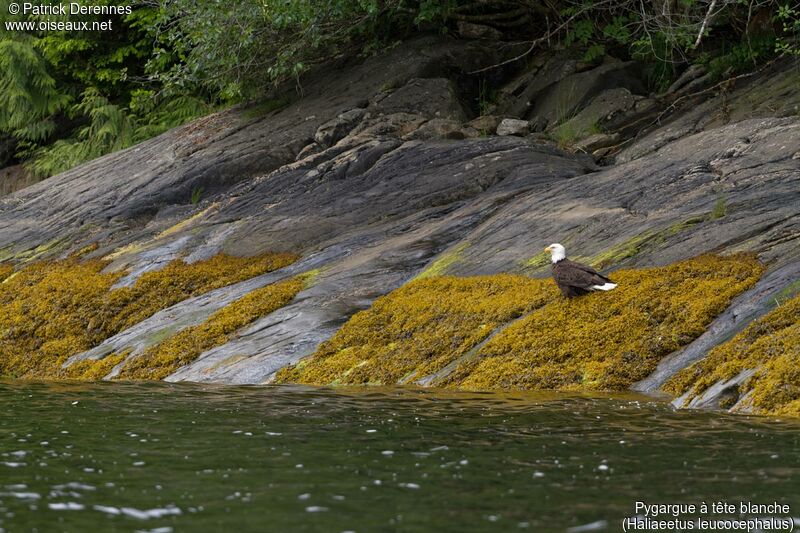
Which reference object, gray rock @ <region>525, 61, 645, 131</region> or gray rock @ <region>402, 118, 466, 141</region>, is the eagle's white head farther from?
gray rock @ <region>525, 61, 645, 131</region>

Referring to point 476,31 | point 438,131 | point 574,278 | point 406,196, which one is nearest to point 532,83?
point 476,31

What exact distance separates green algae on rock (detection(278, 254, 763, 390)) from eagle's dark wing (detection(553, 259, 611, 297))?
182 mm

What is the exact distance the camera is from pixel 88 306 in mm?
19969

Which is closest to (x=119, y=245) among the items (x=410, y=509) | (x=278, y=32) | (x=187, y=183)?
(x=187, y=183)

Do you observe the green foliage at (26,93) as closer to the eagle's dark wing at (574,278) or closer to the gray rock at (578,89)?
the gray rock at (578,89)

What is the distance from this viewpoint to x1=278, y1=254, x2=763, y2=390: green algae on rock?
12.6m

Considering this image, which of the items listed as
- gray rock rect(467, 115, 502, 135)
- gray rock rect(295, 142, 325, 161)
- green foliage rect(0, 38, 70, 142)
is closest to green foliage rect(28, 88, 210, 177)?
green foliage rect(0, 38, 70, 142)

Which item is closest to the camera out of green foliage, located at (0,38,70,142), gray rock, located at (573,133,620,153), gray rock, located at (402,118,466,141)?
gray rock, located at (573,133,620,153)

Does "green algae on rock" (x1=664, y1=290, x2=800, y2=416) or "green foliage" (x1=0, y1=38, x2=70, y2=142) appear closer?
"green algae on rock" (x1=664, y1=290, x2=800, y2=416)

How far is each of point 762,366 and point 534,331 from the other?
3.69m

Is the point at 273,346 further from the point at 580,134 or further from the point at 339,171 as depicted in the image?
the point at 580,134

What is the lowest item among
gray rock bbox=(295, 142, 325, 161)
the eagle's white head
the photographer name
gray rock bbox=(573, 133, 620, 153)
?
the eagle's white head

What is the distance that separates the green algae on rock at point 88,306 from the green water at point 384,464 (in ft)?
24.1

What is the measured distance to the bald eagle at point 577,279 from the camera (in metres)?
13.7
